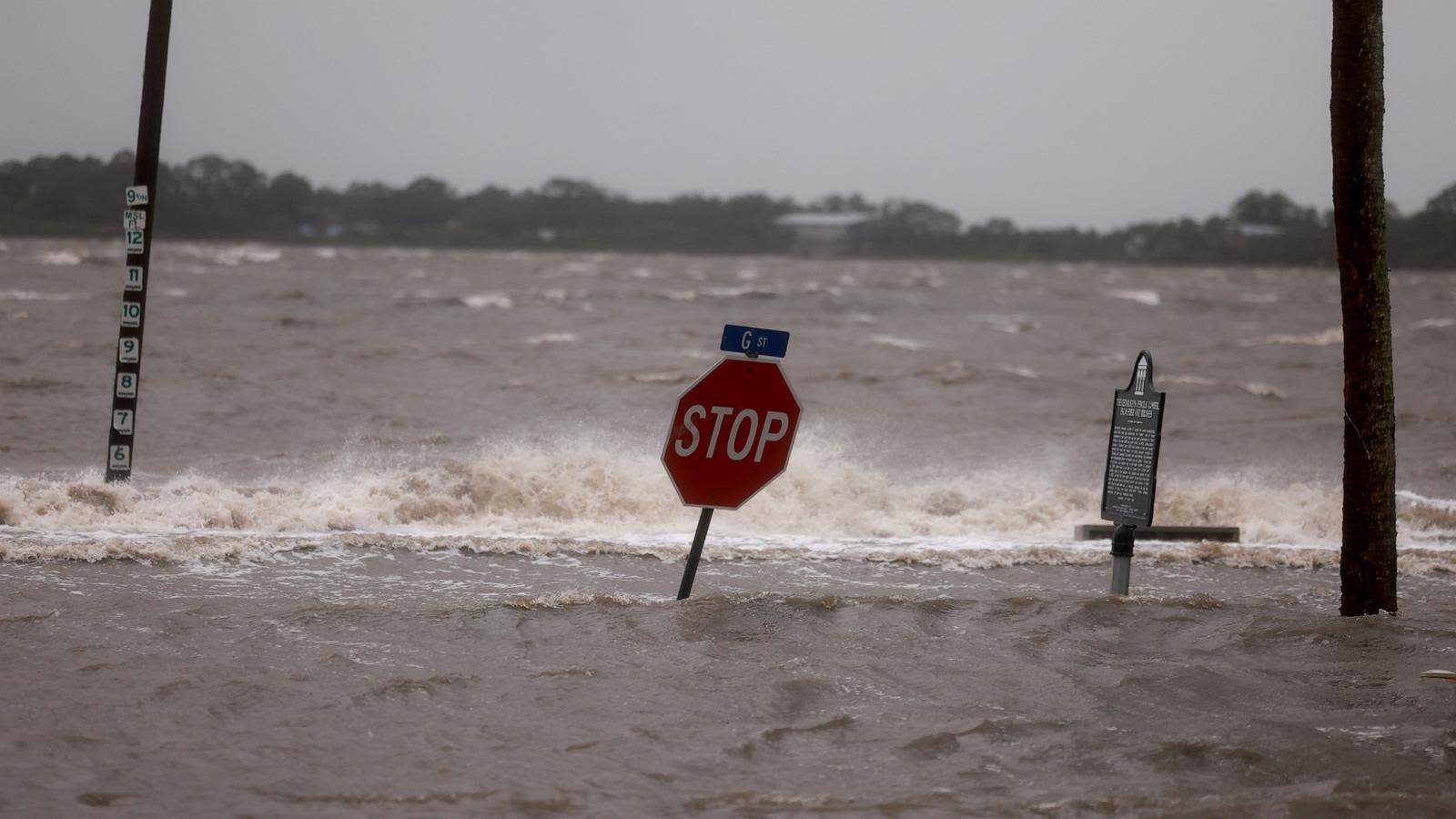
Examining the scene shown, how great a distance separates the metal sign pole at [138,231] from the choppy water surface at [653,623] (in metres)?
0.56

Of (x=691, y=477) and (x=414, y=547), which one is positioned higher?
(x=691, y=477)

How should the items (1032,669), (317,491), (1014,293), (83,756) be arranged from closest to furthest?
(83,756), (1032,669), (317,491), (1014,293)

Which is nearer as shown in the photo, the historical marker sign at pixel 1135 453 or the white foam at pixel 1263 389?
the historical marker sign at pixel 1135 453

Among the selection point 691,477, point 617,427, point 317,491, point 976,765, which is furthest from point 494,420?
point 976,765

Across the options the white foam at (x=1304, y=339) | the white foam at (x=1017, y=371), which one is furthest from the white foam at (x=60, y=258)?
the white foam at (x=1304, y=339)

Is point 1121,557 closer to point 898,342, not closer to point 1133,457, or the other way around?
point 1133,457

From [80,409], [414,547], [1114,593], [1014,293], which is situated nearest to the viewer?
[1114,593]

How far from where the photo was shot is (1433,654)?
20.9 feet

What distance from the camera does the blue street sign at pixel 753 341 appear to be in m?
6.83

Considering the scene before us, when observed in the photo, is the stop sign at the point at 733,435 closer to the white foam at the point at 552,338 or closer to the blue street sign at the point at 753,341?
the blue street sign at the point at 753,341

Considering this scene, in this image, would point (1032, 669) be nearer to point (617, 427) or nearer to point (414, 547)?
point (414, 547)

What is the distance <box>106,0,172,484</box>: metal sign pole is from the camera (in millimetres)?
10969

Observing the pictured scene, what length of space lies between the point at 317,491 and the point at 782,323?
3388 cm

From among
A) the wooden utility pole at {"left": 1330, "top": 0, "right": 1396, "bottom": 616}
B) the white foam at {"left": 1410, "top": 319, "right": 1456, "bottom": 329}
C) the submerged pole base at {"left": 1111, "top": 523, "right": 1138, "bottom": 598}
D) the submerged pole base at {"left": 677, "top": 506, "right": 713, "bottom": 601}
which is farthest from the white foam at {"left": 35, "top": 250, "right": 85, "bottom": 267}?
the white foam at {"left": 1410, "top": 319, "right": 1456, "bottom": 329}
